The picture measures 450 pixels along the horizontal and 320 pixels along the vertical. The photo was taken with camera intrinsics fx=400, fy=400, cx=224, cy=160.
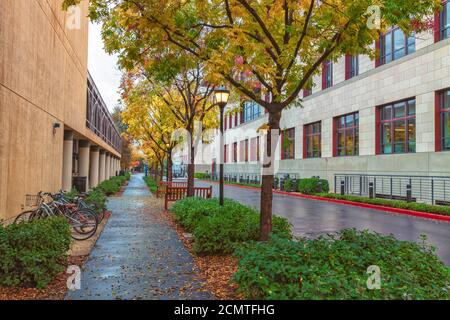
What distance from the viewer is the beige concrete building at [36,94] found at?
8500 millimetres

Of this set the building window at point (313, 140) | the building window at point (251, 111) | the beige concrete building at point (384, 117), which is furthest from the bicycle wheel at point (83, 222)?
the building window at point (251, 111)

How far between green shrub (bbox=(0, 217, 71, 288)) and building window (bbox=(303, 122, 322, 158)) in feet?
86.9

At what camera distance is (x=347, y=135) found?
2712cm

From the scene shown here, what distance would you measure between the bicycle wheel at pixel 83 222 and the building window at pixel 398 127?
17079 millimetres

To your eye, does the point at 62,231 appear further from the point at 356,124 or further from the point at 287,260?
the point at 356,124

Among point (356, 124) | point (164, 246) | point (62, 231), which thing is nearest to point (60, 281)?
point (62, 231)

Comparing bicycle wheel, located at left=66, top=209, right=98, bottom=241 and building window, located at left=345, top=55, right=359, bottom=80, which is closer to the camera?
bicycle wheel, located at left=66, top=209, right=98, bottom=241

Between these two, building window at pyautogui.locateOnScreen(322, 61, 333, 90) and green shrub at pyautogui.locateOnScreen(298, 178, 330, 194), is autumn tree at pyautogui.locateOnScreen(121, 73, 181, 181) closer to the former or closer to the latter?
green shrub at pyautogui.locateOnScreen(298, 178, 330, 194)

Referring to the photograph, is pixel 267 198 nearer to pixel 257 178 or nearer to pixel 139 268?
pixel 139 268

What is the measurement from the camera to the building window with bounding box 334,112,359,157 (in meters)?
26.1

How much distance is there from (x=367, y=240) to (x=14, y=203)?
7.83 metres

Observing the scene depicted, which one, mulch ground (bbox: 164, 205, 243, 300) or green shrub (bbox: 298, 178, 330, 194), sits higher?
green shrub (bbox: 298, 178, 330, 194)

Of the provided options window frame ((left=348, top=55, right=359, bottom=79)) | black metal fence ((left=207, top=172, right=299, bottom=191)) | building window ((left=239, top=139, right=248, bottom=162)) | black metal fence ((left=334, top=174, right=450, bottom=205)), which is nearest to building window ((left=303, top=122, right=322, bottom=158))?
black metal fence ((left=207, top=172, right=299, bottom=191))

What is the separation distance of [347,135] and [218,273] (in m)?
22.7
